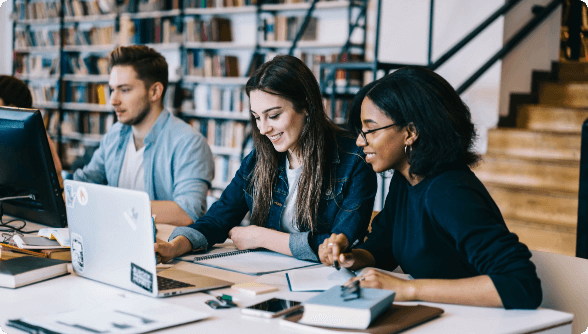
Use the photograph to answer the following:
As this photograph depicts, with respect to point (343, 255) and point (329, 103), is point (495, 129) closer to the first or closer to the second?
point (329, 103)

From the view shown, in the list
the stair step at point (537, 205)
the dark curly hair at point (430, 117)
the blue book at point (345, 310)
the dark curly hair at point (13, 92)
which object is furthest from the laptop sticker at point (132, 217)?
the stair step at point (537, 205)

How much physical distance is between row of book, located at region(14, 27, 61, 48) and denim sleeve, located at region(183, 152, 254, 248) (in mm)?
5890

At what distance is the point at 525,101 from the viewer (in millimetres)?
4488

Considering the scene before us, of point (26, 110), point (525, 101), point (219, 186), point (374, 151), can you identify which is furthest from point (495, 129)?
point (26, 110)

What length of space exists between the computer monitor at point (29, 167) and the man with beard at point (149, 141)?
0.58m

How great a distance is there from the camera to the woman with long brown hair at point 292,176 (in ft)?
5.60

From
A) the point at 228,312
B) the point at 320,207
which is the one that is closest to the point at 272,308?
the point at 228,312

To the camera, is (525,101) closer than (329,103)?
Yes

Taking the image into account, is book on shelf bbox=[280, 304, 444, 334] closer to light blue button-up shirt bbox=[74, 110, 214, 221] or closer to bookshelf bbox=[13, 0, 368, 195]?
light blue button-up shirt bbox=[74, 110, 214, 221]

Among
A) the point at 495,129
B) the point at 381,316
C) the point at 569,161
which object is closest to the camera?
the point at 381,316

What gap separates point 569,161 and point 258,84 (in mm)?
2673

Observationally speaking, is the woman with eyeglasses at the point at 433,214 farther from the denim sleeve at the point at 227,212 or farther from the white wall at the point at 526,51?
the white wall at the point at 526,51

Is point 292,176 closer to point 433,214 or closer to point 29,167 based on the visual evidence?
point 433,214

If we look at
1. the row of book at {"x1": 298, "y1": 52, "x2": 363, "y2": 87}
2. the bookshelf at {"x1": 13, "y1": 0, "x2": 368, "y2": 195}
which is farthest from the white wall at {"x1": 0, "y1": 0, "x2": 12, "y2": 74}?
the row of book at {"x1": 298, "y1": 52, "x2": 363, "y2": 87}
